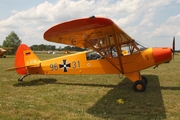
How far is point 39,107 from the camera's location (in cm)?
539

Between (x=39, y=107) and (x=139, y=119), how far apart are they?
2.79 metres

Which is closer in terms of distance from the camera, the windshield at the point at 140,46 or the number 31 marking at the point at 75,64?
the windshield at the point at 140,46

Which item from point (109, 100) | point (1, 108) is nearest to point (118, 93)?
point (109, 100)

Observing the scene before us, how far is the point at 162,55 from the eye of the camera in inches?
294

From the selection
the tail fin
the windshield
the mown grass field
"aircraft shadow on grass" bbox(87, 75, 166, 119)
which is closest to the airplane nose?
the windshield

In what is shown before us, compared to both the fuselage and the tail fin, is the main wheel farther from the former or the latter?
the tail fin

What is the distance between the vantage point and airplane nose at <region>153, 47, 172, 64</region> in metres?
7.45

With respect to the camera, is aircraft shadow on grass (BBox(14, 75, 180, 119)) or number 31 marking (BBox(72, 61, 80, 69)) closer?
aircraft shadow on grass (BBox(14, 75, 180, 119))

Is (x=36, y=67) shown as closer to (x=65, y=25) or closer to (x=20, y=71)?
(x=20, y=71)

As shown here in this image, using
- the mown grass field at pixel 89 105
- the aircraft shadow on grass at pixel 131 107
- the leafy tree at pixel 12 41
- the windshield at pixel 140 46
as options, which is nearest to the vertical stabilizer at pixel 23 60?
the mown grass field at pixel 89 105

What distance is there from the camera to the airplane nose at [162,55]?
24.5 feet

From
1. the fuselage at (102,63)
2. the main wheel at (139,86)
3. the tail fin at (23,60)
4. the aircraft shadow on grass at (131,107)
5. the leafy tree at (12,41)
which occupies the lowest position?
the aircraft shadow on grass at (131,107)

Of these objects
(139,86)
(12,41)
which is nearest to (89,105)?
(139,86)

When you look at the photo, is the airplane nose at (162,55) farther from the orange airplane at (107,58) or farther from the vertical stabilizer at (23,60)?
the vertical stabilizer at (23,60)
